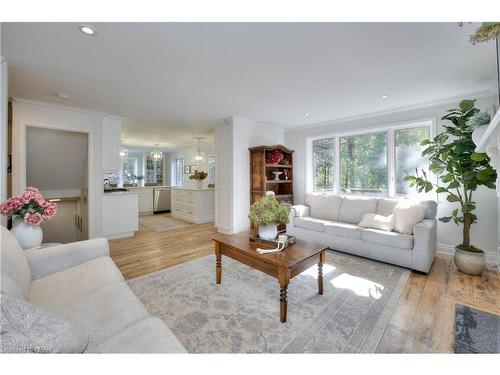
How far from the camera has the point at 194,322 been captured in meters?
1.77

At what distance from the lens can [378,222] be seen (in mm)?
3125

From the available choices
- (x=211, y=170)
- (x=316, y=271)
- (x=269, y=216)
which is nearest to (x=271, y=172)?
(x=316, y=271)

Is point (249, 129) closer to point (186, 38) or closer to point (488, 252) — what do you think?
point (186, 38)

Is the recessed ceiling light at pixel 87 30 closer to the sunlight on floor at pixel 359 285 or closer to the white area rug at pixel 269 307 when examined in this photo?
the white area rug at pixel 269 307

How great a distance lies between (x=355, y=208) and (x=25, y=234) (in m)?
4.15

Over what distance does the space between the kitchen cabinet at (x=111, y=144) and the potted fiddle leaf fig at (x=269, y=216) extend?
3460mm

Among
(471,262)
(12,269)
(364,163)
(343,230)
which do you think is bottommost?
(471,262)

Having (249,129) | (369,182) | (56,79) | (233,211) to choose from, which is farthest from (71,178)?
(369,182)

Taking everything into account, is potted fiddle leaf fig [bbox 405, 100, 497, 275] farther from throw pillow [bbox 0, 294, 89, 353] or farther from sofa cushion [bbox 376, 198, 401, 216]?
throw pillow [bbox 0, 294, 89, 353]

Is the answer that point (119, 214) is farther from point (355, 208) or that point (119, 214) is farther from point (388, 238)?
point (388, 238)

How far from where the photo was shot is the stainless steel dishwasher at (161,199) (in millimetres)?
7344

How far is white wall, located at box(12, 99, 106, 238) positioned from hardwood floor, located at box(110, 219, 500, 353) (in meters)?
0.86

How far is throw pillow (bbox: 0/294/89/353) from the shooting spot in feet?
2.20

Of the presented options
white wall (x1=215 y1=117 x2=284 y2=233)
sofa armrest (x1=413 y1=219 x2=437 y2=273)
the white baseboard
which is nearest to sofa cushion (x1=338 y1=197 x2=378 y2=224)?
sofa armrest (x1=413 y1=219 x2=437 y2=273)
